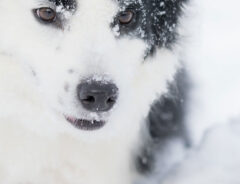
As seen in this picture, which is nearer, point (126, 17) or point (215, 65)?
point (126, 17)

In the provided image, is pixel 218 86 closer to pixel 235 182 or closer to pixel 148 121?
pixel 148 121

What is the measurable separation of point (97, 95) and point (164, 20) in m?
0.72

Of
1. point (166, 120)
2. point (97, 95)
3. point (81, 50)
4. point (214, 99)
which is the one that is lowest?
point (97, 95)

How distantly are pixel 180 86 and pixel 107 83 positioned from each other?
1136 millimetres

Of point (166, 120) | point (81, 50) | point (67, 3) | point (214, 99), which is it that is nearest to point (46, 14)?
point (67, 3)

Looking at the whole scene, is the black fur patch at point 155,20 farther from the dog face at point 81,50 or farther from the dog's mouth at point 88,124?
the dog's mouth at point 88,124

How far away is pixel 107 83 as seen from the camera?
2.16 m

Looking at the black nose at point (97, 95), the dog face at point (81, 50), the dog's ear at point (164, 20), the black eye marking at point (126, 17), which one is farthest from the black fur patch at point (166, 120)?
the black nose at point (97, 95)

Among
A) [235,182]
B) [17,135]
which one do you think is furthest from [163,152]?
[17,135]

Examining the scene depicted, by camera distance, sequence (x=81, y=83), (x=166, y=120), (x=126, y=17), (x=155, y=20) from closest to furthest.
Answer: (x=81, y=83) < (x=126, y=17) < (x=155, y=20) < (x=166, y=120)

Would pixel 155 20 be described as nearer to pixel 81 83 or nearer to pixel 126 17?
pixel 126 17

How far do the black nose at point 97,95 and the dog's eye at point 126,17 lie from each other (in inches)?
13.7

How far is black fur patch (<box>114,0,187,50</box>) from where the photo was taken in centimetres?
247

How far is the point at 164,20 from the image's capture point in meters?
2.72
